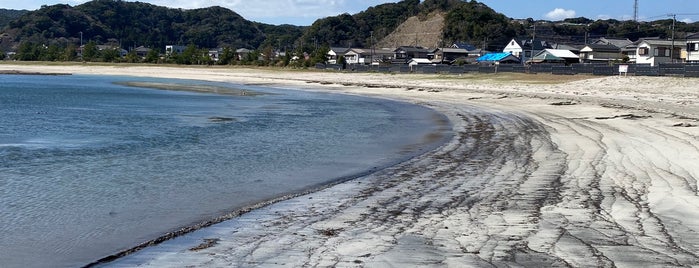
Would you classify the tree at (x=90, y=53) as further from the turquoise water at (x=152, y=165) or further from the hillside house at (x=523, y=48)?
the turquoise water at (x=152, y=165)

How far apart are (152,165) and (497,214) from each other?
7829 millimetres

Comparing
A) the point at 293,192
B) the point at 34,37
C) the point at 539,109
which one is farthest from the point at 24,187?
the point at 34,37

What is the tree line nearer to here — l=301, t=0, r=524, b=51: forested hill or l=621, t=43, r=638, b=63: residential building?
l=301, t=0, r=524, b=51: forested hill

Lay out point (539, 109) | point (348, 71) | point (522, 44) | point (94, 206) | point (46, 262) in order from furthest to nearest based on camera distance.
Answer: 1. point (522, 44)
2. point (348, 71)
3. point (539, 109)
4. point (94, 206)
5. point (46, 262)

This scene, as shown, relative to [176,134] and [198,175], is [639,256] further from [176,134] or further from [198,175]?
[176,134]

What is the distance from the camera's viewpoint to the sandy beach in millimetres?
5973

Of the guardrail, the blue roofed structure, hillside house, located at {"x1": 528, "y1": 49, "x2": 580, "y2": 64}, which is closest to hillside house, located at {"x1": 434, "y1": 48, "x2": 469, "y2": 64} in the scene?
the blue roofed structure

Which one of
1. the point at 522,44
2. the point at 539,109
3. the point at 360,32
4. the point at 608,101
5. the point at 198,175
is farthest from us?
the point at 360,32

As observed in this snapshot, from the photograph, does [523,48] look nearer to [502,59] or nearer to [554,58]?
[502,59]

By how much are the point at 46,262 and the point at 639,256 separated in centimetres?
531

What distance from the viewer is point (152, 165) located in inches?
526

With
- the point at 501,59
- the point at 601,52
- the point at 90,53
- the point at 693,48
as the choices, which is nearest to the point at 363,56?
the point at 501,59

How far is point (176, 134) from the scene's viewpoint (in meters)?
19.3

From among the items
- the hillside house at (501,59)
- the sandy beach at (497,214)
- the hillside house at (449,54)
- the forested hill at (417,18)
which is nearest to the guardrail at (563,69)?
the hillside house at (501,59)
